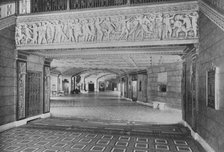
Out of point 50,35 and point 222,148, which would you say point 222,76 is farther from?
point 50,35

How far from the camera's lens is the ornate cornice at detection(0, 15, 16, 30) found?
6395mm

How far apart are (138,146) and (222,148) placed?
6.58 feet

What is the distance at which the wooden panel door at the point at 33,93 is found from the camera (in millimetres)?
7617

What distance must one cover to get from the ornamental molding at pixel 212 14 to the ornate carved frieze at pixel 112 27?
48 centimetres

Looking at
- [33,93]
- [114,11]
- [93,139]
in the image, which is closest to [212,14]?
[114,11]

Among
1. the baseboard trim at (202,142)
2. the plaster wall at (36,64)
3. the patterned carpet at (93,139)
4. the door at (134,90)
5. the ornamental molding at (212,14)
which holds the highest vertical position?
the ornamental molding at (212,14)

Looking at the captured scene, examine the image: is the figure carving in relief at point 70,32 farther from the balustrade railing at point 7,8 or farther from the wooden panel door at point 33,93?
the wooden panel door at point 33,93

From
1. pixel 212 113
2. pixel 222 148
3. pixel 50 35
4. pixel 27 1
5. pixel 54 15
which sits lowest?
pixel 222 148

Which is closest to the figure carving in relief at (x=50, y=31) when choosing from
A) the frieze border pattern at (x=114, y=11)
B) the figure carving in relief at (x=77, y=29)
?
the frieze border pattern at (x=114, y=11)

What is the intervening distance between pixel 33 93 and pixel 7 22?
9.93ft

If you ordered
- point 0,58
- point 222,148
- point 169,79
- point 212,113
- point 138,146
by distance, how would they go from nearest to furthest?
point 222,148 → point 212,113 → point 138,146 → point 0,58 → point 169,79

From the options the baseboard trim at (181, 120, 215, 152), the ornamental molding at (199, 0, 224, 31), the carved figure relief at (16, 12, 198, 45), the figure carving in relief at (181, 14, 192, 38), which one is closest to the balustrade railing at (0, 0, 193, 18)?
the carved figure relief at (16, 12, 198, 45)

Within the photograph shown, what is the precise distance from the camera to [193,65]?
5.84 m

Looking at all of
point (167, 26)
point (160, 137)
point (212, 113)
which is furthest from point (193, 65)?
point (160, 137)
